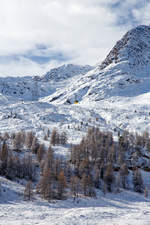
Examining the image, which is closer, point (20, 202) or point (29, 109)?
point (20, 202)

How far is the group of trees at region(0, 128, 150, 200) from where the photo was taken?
57.9 m

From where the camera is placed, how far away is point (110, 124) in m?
166

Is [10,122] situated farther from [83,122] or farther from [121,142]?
[121,142]

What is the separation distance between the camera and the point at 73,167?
82.9 m

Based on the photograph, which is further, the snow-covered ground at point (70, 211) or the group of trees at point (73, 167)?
the group of trees at point (73, 167)

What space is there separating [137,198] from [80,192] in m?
18.9

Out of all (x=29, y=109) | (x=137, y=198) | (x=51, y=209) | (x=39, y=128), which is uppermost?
(x=29, y=109)

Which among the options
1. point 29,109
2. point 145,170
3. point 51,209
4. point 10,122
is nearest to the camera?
point 51,209

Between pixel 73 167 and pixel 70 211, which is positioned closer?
pixel 70 211

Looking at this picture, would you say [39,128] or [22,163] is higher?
[39,128]

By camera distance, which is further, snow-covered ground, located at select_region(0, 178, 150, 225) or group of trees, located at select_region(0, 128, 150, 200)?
group of trees, located at select_region(0, 128, 150, 200)

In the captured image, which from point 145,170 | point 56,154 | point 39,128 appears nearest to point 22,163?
point 56,154

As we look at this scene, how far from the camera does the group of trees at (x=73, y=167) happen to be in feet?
190

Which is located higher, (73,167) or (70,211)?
(73,167)
